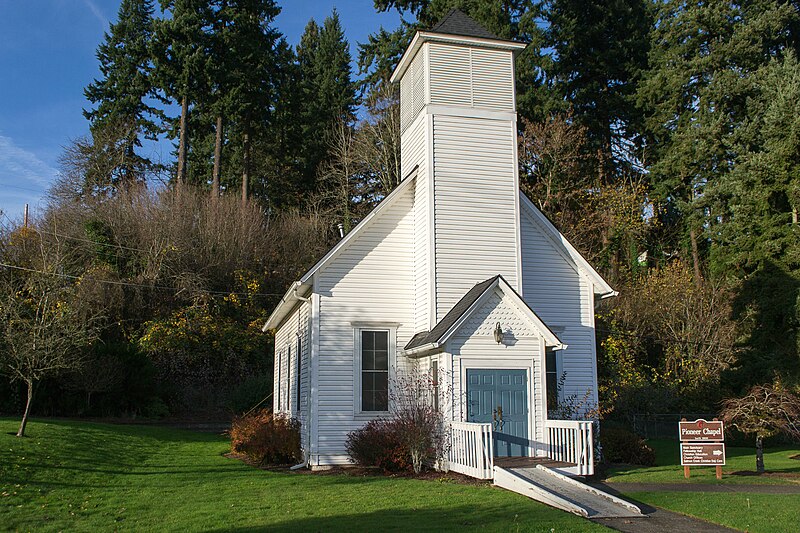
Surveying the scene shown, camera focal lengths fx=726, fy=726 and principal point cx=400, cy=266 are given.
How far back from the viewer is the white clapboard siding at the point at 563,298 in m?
18.6

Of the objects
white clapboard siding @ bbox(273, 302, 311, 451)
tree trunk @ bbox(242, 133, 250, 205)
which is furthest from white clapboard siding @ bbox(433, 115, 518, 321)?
tree trunk @ bbox(242, 133, 250, 205)

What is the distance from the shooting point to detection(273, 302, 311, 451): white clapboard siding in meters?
17.9

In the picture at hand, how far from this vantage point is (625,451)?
17.9 metres

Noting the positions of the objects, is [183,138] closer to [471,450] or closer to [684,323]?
[684,323]

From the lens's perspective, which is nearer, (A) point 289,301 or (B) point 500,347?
(B) point 500,347

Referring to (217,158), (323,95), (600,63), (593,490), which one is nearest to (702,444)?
(593,490)

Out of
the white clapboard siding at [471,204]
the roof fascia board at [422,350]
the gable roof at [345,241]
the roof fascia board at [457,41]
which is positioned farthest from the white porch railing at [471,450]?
the roof fascia board at [457,41]

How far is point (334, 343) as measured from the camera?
17172mm

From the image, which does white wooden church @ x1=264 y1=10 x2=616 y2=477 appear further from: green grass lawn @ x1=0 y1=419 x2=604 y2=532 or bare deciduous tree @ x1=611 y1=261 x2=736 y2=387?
bare deciduous tree @ x1=611 y1=261 x2=736 y2=387

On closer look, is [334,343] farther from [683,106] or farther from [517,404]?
[683,106]

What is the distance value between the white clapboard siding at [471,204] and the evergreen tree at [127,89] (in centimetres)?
2633

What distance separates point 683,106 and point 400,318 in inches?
1006

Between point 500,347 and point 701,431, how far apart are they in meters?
4.48

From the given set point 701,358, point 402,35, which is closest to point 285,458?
point 701,358
